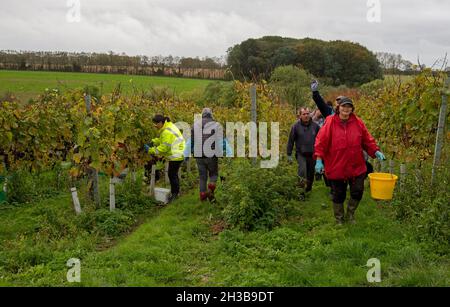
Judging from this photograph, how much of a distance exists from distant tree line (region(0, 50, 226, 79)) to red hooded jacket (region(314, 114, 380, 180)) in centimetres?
3881

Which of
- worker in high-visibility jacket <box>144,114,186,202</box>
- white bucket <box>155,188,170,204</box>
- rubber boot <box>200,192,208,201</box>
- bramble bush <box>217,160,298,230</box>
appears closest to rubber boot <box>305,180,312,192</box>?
bramble bush <box>217,160,298,230</box>

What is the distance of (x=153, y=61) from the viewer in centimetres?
4947

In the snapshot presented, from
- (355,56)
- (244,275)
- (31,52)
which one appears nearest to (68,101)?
(244,275)

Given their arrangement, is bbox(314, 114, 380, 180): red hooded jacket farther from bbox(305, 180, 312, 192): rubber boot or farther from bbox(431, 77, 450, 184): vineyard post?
bbox(305, 180, 312, 192): rubber boot

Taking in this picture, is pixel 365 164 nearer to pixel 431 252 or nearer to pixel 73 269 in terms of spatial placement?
pixel 431 252

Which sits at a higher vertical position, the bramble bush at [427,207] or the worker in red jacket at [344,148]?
the worker in red jacket at [344,148]

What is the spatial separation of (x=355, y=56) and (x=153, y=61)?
936 inches

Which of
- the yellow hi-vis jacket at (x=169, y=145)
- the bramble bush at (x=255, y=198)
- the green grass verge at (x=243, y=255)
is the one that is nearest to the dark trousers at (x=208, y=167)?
the bramble bush at (x=255, y=198)

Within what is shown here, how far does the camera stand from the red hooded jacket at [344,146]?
5320 millimetres

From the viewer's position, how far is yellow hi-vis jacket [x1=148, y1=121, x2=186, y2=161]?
292 inches

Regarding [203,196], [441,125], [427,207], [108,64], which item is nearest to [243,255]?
[203,196]

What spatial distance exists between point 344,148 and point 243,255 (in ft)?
6.29

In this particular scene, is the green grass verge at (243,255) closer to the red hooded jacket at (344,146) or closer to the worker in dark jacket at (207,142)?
the red hooded jacket at (344,146)

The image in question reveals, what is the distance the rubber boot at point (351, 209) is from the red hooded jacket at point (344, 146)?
1.36 feet
